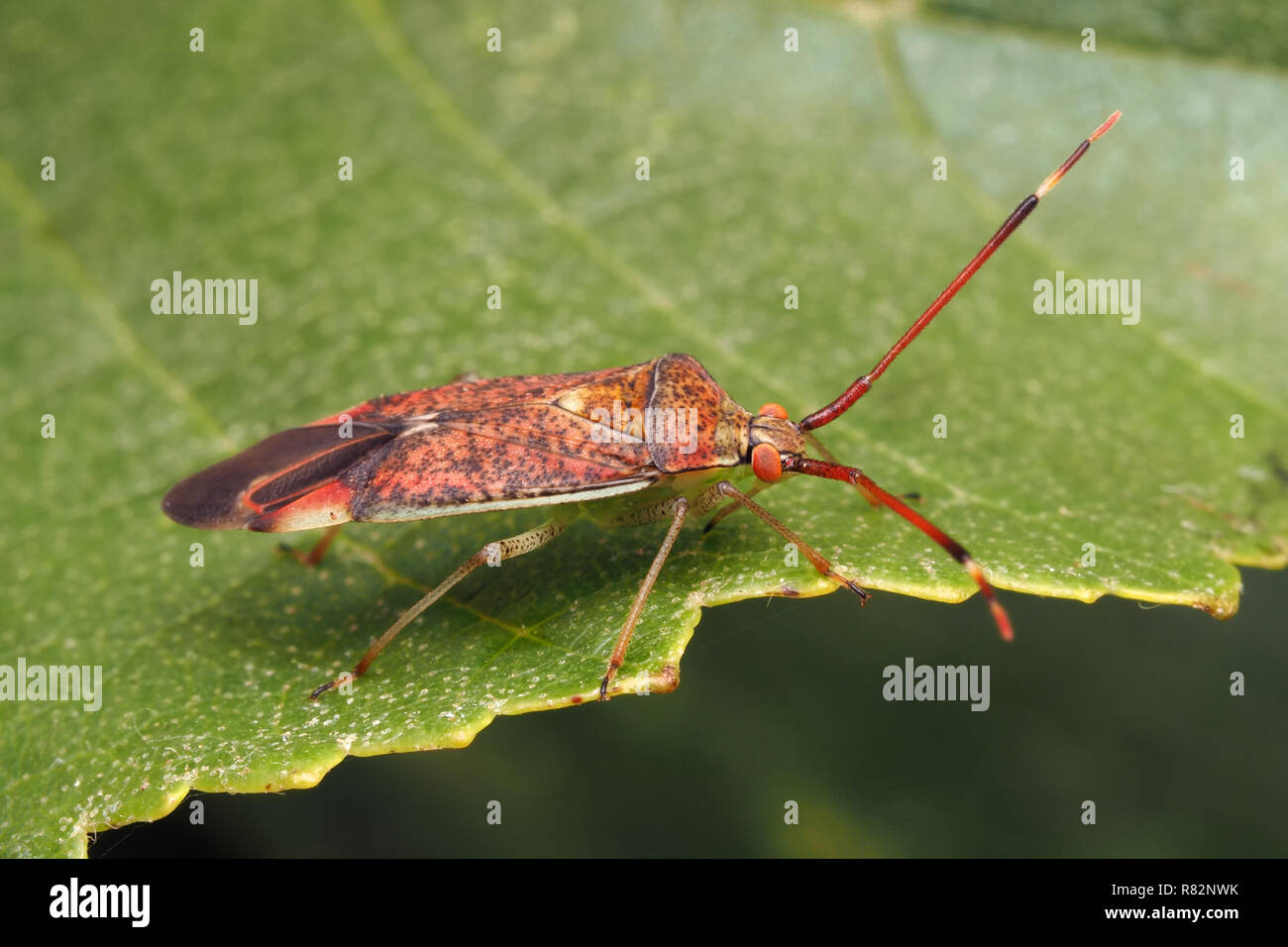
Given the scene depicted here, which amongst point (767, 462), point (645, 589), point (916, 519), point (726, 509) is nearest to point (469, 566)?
point (645, 589)

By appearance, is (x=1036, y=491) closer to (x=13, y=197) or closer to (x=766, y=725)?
(x=766, y=725)

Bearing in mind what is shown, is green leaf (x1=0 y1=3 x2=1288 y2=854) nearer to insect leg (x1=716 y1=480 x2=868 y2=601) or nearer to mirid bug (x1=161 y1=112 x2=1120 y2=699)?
insect leg (x1=716 y1=480 x2=868 y2=601)

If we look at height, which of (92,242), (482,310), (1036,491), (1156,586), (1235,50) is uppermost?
(1235,50)

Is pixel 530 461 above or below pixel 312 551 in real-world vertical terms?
above

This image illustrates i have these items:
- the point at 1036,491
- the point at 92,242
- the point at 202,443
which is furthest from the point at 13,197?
the point at 1036,491

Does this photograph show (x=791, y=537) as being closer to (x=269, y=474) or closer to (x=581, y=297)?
(x=581, y=297)

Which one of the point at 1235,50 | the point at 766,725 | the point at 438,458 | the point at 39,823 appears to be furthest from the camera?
the point at 766,725
